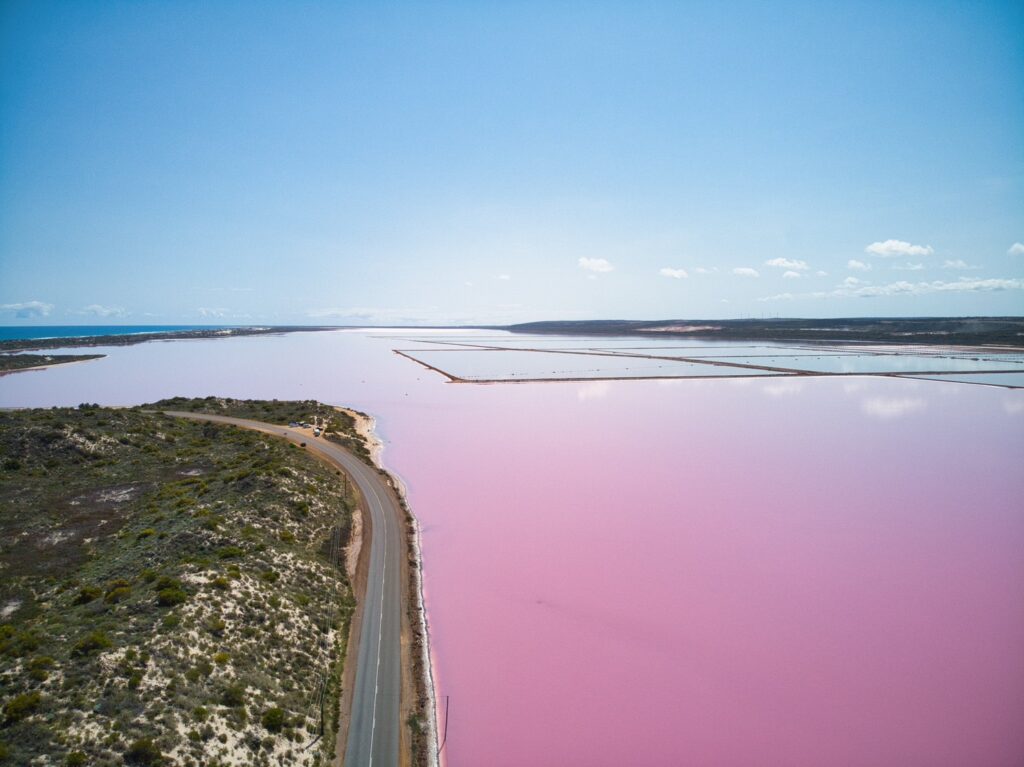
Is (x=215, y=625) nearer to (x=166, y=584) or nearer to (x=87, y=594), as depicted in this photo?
(x=166, y=584)

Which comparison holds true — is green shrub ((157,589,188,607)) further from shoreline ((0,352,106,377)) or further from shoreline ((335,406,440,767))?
shoreline ((0,352,106,377))

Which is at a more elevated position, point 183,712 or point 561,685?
point 183,712

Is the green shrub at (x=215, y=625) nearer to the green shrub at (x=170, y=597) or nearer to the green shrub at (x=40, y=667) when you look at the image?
the green shrub at (x=170, y=597)

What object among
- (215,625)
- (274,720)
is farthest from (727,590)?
(215,625)

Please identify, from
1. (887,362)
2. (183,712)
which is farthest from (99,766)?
(887,362)

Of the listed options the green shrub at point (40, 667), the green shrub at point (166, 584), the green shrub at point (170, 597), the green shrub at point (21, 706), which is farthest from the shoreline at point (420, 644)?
the green shrub at point (40, 667)

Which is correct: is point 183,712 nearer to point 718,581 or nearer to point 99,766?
point 99,766
